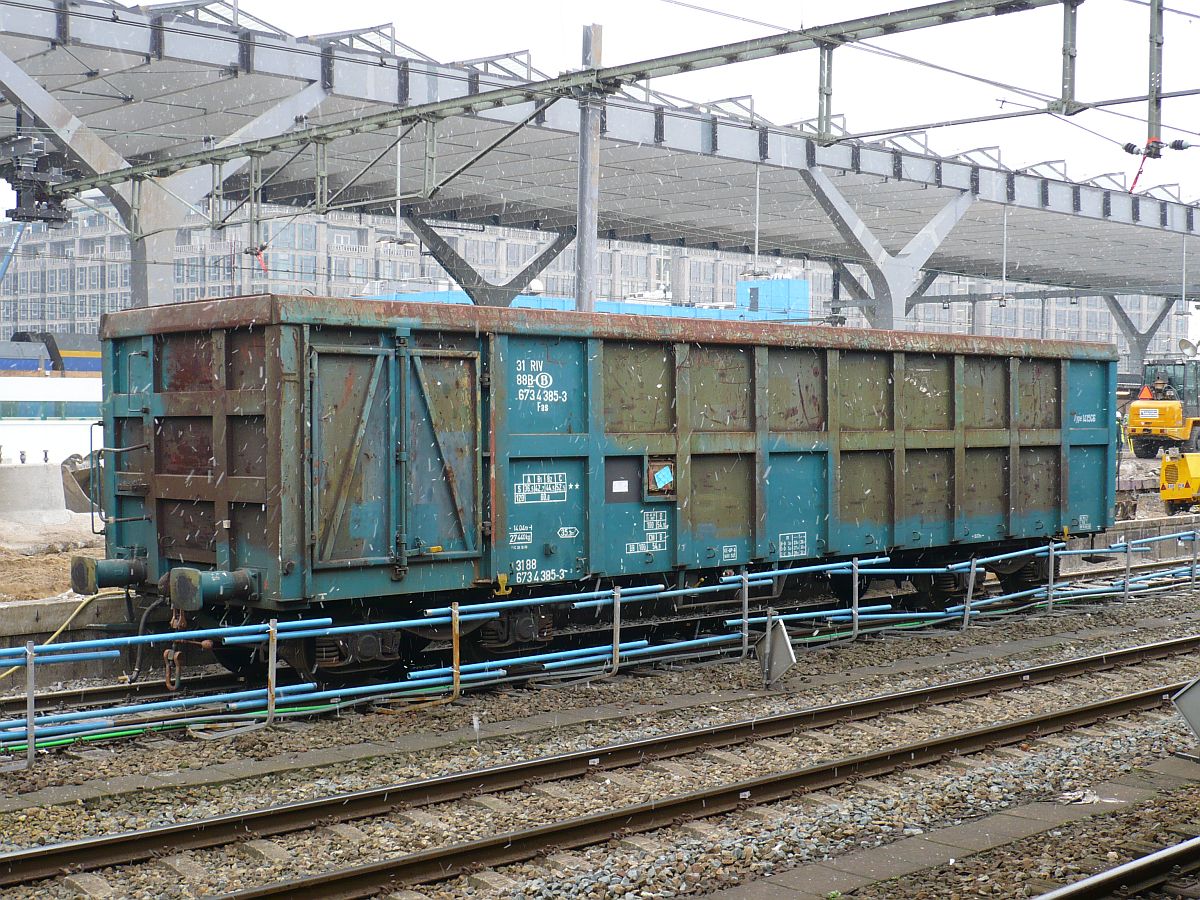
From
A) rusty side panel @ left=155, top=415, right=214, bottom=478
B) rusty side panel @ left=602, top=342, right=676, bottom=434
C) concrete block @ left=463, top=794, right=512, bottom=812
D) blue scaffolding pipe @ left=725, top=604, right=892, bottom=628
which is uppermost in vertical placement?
rusty side panel @ left=602, top=342, right=676, bottom=434

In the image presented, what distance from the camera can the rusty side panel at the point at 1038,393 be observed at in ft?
51.4

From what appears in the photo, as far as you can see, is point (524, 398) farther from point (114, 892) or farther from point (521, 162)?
point (521, 162)

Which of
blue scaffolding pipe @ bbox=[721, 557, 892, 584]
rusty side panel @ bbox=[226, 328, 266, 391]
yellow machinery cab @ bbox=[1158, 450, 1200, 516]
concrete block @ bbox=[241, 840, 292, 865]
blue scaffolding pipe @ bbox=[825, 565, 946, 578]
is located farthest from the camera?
yellow machinery cab @ bbox=[1158, 450, 1200, 516]

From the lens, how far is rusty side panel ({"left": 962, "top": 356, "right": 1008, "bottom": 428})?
49.2ft

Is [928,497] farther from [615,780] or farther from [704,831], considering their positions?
[704,831]

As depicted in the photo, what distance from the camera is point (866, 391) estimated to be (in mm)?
13938

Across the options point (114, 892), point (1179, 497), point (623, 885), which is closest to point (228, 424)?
point (114, 892)

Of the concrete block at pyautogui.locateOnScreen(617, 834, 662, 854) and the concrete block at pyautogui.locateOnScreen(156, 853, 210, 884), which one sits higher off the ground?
the concrete block at pyautogui.locateOnScreen(156, 853, 210, 884)

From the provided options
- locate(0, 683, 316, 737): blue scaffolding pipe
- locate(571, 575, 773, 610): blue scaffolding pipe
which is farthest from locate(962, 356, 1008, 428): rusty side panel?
→ locate(0, 683, 316, 737): blue scaffolding pipe

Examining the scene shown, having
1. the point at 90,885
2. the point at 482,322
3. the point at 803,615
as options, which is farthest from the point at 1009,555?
the point at 90,885

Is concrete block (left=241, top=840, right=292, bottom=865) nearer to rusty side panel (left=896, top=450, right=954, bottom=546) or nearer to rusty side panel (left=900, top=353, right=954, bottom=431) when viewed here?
rusty side panel (left=896, top=450, right=954, bottom=546)

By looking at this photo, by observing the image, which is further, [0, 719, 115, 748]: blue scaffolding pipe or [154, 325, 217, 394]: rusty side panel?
[154, 325, 217, 394]: rusty side panel

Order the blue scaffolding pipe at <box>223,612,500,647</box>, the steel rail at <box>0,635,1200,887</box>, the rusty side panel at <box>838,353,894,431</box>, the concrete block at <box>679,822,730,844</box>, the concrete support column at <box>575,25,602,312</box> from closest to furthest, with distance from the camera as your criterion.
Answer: the steel rail at <box>0,635,1200,887</box> → the concrete block at <box>679,822,730,844</box> → the blue scaffolding pipe at <box>223,612,500,647</box> → the rusty side panel at <box>838,353,894,431</box> → the concrete support column at <box>575,25,602,312</box>

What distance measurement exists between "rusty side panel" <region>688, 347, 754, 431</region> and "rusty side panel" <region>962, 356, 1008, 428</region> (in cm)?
343
